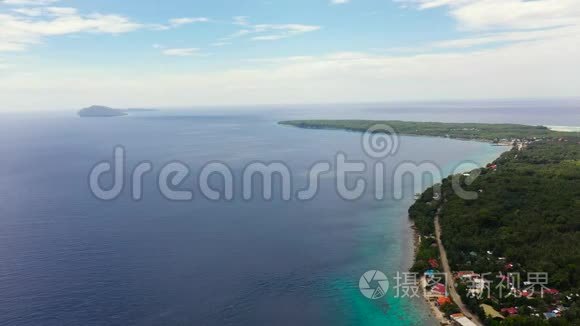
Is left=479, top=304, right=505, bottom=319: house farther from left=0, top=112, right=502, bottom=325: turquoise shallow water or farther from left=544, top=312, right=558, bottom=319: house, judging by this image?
left=0, top=112, right=502, bottom=325: turquoise shallow water

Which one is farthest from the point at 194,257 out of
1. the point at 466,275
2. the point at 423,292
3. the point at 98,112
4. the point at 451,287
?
the point at 98,112

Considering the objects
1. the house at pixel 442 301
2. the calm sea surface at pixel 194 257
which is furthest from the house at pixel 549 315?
the calm sea surface at pixel 194 257

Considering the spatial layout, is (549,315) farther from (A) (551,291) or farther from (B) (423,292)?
(B) (423,292)

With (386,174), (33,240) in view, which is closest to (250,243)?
(33,240)

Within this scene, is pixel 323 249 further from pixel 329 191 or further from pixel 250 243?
pixel 329 191

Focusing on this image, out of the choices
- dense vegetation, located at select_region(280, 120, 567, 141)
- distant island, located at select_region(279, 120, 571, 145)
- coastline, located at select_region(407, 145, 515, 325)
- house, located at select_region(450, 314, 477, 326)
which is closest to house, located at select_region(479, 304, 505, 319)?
house, located at select_region(450, 314, 477, 326)

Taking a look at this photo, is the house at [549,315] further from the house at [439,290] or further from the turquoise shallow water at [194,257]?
the turquoise shallow water at [194,257]

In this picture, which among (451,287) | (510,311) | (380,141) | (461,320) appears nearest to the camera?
(461,320)
